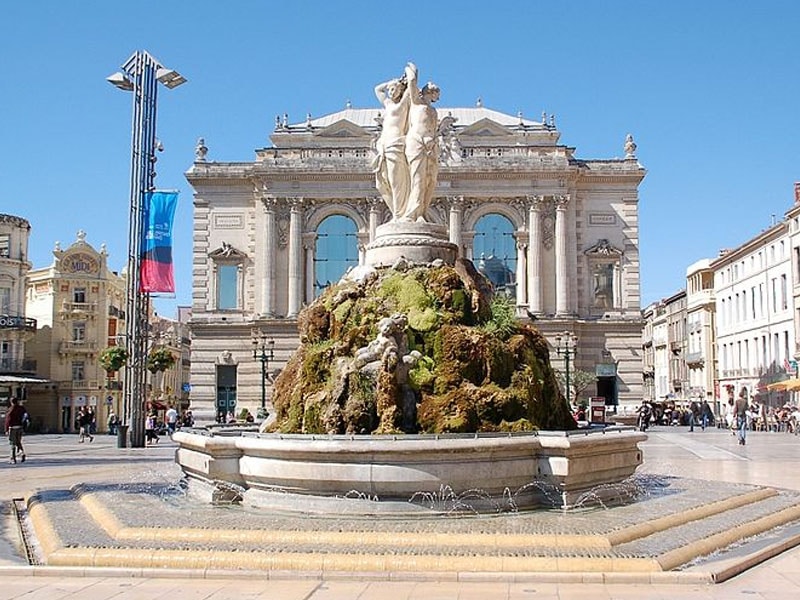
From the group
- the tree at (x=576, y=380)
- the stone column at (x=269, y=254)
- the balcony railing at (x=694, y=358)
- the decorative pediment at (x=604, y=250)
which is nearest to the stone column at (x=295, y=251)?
Answer: the stone column at (x=269, y=254)

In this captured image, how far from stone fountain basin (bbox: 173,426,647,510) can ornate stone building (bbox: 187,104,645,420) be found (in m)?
43.9

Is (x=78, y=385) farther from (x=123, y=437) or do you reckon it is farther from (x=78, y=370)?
(x=123, y=437)

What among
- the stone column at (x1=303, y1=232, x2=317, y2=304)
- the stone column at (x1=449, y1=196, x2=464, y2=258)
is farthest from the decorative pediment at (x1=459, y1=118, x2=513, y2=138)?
the stone column at (x1=303, y1=232, x2=317, y2=304)

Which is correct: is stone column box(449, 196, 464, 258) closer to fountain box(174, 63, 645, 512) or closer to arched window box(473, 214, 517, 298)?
arched window box(473, 214, 517, 298)

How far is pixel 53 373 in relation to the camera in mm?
62281

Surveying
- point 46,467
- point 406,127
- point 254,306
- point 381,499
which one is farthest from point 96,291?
point 381,499

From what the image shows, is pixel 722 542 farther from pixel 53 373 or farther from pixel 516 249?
pixel 53 373

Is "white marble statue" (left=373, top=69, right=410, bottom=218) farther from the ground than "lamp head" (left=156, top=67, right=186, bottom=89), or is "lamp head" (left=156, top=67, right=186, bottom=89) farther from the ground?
"lamp head" (left=156, top=67, right=186, bottom=89)

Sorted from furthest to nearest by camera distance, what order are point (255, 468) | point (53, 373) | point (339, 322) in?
point (53, 373), point (339, 322), point (255, 468)

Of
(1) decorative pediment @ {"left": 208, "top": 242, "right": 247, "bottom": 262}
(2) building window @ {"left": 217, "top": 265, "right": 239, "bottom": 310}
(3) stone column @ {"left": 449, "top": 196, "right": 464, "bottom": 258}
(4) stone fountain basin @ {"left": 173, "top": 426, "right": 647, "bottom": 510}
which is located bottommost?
(4) stone fountain basin @ {"left": 173, "top": 426, "right": 647, "bottom": 510}

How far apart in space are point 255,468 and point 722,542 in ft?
19.5

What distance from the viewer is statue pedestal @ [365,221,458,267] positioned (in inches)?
668

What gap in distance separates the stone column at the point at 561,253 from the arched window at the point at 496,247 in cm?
270

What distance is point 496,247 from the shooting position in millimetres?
58688
